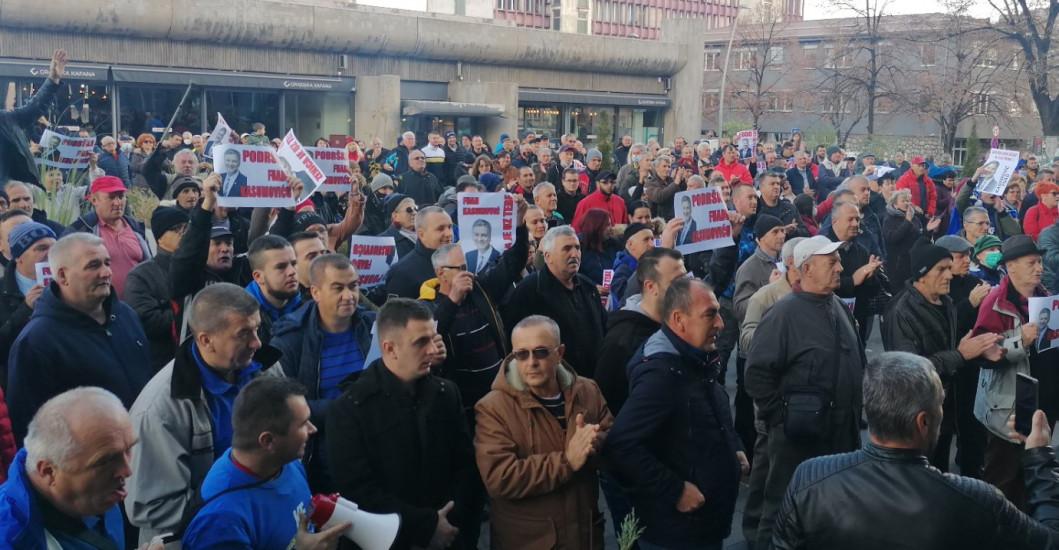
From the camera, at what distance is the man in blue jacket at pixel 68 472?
9.68ft

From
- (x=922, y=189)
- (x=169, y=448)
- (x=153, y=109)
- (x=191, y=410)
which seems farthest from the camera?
(x=153, y=109)

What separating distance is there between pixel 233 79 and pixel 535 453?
23464 mm

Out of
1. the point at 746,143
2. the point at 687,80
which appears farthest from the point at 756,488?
the point at 687,80

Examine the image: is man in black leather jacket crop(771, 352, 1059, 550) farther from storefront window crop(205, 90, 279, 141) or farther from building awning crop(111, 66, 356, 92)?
storefront window crop(205, 90, 279, 141)

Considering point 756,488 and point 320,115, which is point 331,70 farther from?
point 756,488

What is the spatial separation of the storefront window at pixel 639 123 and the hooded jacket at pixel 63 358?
108 ft

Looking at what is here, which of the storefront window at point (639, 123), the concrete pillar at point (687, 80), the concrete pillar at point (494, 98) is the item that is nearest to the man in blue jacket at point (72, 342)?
the concrete pillar at point (494, 98)

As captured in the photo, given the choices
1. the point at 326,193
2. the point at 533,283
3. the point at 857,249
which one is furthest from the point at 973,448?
the point at 326,193

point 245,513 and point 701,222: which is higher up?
point 701,222

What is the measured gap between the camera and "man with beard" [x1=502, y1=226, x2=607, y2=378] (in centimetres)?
632

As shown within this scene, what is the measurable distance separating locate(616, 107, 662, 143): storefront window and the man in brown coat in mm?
32986

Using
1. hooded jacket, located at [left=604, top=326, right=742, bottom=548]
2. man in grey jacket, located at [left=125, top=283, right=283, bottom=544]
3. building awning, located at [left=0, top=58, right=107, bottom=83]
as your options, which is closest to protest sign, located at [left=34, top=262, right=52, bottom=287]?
man in grey jacket, located at [left=125, top=283, right=283, bottom=544]

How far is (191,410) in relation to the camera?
3879 millimetres

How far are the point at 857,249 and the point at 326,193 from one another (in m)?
4.88
